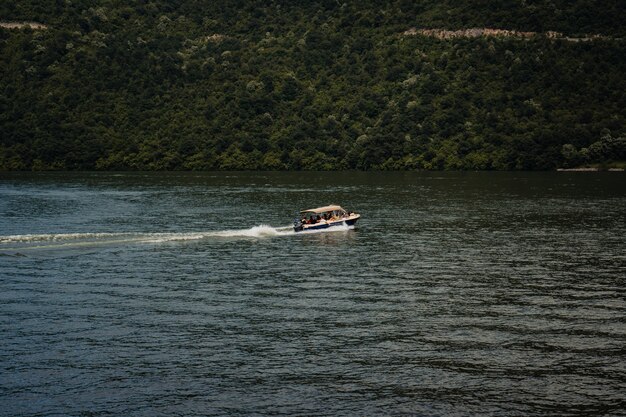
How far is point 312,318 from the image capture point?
54094 mm

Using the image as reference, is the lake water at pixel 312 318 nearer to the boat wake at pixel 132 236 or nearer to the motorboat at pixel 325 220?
the boat wake at pixel 132 236

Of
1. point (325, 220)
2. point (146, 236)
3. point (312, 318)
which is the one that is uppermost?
point (325, 220)

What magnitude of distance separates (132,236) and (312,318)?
151 ft

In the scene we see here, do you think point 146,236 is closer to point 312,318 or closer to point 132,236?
point 132,236

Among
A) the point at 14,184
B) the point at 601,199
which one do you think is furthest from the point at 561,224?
the point at 14,184

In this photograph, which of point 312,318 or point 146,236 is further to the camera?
point 146,236

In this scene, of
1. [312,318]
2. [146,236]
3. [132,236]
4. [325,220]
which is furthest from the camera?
[325,220]

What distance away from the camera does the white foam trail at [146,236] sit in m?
89.4

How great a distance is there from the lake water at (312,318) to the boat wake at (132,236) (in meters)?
0.34

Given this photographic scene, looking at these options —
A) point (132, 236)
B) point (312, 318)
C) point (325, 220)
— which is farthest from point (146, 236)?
point (312, 318)

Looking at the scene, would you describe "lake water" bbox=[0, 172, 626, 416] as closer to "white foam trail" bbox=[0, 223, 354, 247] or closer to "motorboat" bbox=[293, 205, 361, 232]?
"white foam trail" bbox=[0, 223, 354, 247]

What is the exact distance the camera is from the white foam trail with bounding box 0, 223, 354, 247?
293 ft

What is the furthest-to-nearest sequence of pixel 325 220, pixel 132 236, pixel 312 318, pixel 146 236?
pixel 325 220 → pixel 146 236 → pixel 132 236 → pixel 312 318

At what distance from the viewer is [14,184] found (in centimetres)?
19562
